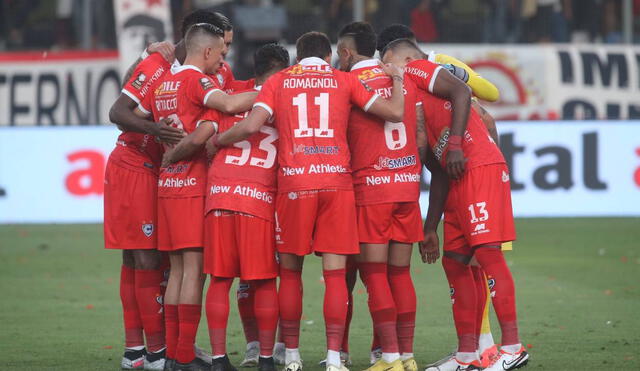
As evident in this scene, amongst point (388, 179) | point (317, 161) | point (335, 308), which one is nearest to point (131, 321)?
point (335, 308)

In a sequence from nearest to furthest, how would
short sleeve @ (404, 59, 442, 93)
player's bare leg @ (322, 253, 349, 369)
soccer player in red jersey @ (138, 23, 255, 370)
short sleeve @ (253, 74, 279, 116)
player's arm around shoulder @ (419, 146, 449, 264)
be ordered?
player's bare leg @ (322, 253, 349, 369)
short sleeve @ (253, 74, 279, 116)
soccer player in red jersey @ (138, 23, 255, 370)
short sleeve @ (404, 59, 442, 93)
player's arm around shoulder @ (419, 146, 449, 264)

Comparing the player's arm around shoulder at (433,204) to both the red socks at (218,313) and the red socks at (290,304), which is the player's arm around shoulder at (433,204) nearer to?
the red socks at (290,304)

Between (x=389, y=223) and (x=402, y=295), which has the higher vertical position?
(x=389, y=223)

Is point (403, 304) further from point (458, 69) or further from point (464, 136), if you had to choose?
point (458, 69)

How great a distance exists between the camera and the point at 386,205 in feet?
24.1

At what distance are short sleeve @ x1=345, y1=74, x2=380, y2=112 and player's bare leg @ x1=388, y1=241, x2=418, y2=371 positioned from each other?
924 mm

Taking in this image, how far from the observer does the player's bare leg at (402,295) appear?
750cm

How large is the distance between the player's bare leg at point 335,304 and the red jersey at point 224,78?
146 cm

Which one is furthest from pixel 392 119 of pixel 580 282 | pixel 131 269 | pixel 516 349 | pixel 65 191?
pixel 65 191

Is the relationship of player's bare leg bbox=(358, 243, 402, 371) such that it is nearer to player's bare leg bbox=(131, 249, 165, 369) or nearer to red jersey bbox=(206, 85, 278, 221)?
red jersey bbox=(206, 85, 278, 221)

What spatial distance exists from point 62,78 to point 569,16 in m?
9.33

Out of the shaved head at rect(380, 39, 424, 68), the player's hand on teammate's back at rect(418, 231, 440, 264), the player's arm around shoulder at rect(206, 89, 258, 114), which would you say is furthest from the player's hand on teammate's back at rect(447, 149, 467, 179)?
the player's arm around shoulder at rect(206, 89, 258, 114)

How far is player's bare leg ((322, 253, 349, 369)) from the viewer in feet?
23.3

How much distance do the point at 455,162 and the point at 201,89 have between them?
165 centimetres
